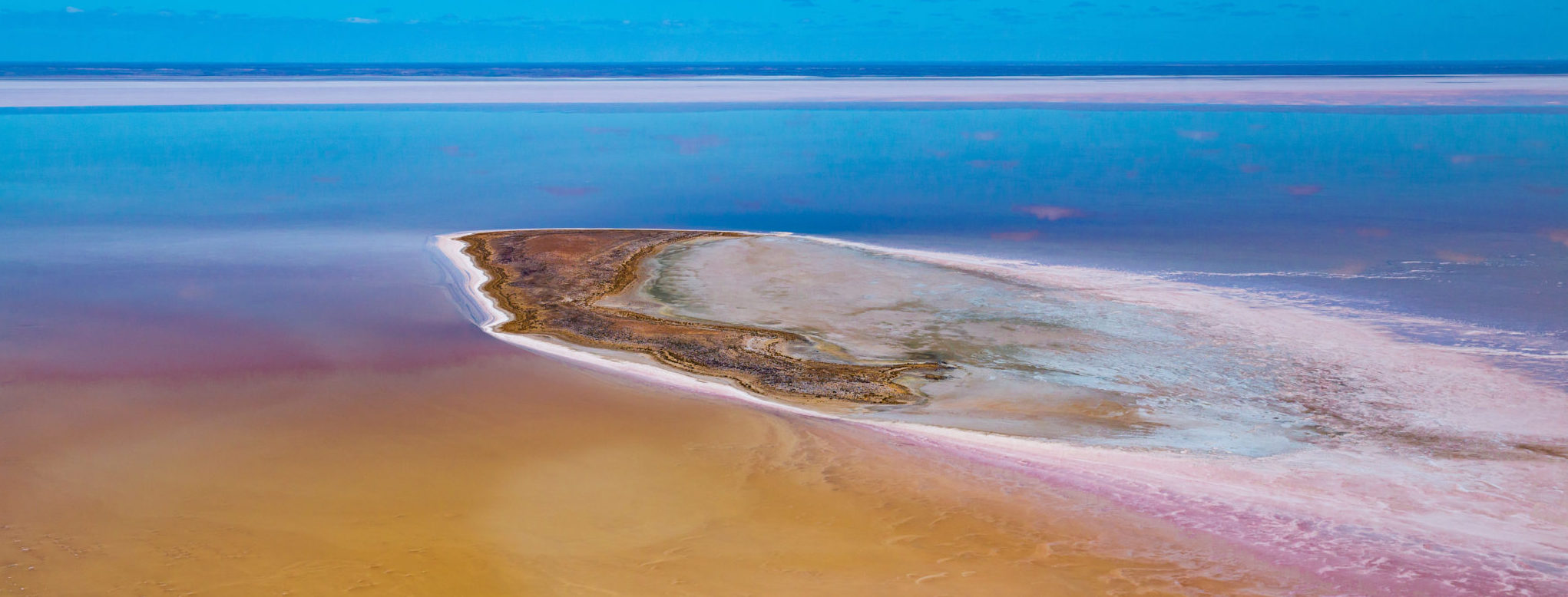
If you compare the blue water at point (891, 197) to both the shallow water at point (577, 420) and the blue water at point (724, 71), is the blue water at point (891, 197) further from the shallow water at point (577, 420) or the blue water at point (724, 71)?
the blue water at point (724, 71)

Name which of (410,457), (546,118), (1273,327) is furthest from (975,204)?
(546,118)

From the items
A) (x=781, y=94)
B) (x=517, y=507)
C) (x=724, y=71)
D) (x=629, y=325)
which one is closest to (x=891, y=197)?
(x=629, y=325)

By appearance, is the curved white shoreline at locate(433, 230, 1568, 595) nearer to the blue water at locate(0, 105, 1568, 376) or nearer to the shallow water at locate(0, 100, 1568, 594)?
the shallow water at locate(0, 100, 1568, 594)

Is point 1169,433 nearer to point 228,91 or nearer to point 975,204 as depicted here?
point 975,204

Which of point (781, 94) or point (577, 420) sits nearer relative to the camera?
point (577, 420)

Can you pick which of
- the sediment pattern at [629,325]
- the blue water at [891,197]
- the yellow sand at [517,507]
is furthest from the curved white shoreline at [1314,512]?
the blue water at [891,197]

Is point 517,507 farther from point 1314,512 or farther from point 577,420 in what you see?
point 1314,512
